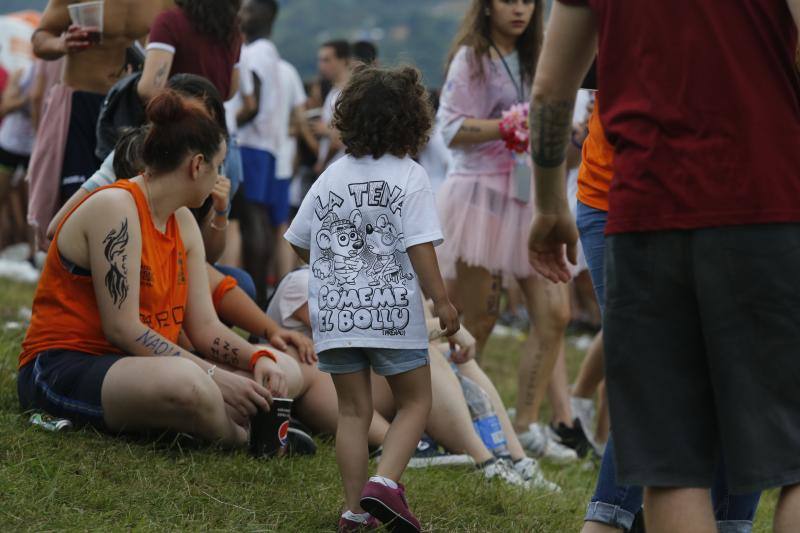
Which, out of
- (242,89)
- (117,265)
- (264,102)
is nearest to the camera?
(117,265)

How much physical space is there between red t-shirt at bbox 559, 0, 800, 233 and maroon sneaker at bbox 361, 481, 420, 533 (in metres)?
1.31

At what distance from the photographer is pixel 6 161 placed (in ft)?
33.0

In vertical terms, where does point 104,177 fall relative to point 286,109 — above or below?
above

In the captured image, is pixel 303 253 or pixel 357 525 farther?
pixel 303 253

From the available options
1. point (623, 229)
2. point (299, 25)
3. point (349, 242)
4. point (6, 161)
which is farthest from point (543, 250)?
point (299, 25)

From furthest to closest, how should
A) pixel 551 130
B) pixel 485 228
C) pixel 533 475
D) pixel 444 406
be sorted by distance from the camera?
pixel 485 228 → pixel 533 475 → pixel 444 406 → pixel 551 130

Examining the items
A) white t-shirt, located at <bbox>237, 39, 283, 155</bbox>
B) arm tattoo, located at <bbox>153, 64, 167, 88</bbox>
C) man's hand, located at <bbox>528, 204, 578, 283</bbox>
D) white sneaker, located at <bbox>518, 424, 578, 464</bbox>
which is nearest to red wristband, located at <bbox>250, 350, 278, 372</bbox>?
arm tattoo, located at <bbox>153, 64, 167, 88</bbox>

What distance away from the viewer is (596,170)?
3.09 meters

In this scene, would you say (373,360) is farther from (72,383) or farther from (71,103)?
(71,103)

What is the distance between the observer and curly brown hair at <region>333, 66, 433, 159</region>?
11.7ft

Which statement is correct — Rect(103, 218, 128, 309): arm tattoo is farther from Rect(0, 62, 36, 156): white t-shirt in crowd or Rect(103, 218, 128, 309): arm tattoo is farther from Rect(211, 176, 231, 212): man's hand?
Rect(0, 62, 36, 156): white t-shirt in crowd

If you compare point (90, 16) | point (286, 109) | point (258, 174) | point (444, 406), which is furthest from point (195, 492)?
point (286, 109)

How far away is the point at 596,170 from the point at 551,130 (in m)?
0.57

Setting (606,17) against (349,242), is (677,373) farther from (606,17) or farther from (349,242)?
(349,242)
